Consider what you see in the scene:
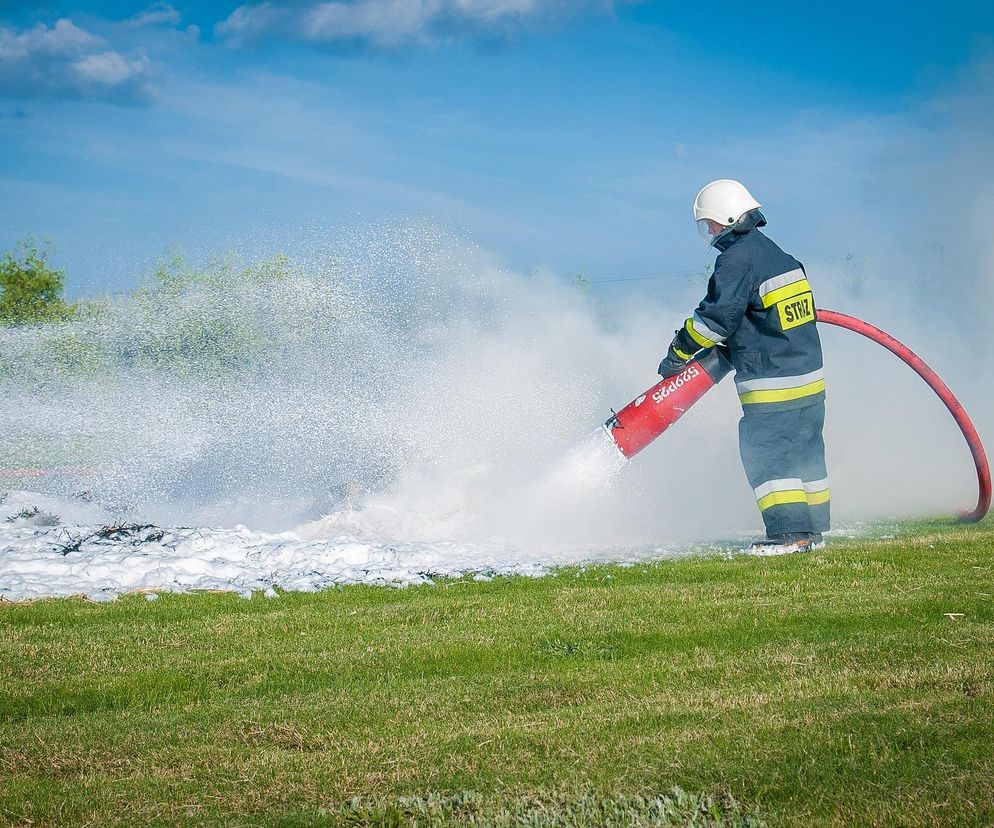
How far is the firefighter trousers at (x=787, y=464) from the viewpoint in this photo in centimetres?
927

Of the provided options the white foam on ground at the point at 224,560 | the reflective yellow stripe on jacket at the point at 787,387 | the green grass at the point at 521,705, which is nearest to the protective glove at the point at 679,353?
the reflective yellow stripe on jacket at the point at 787,387

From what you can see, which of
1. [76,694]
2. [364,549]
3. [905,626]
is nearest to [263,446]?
[364,549]

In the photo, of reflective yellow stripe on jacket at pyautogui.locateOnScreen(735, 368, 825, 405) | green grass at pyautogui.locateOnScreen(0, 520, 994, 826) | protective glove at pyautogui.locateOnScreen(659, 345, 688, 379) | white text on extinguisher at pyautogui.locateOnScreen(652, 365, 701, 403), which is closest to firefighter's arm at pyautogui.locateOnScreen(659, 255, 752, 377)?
protective glove at pyautogui.locateOnScreen(659, 345, 688, 379)

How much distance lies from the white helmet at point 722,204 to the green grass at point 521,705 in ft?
11.6

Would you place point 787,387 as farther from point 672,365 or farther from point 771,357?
point 672,365

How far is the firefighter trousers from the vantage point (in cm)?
927

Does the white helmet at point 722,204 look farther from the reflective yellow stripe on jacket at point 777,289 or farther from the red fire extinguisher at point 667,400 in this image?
the red fire extinguisher at point 667,400

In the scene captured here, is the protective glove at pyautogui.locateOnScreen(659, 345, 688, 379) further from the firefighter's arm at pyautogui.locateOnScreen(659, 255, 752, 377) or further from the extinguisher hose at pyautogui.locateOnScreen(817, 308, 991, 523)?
the extinguisher hose at pyautogui.locateOnScreen(817, 308, 991, 523)

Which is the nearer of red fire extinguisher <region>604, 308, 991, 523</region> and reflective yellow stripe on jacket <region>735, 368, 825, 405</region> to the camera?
reflective yellow stripe on jacket <region>735, 368, 825, 405</region>

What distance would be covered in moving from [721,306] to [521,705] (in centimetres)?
535

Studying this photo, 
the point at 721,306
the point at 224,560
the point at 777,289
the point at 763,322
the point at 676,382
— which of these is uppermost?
the point at 777,289

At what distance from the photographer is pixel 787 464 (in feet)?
30.7

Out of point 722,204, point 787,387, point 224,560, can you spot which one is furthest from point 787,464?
point 224,560

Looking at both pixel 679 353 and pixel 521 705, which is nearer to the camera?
pixel 521 705
